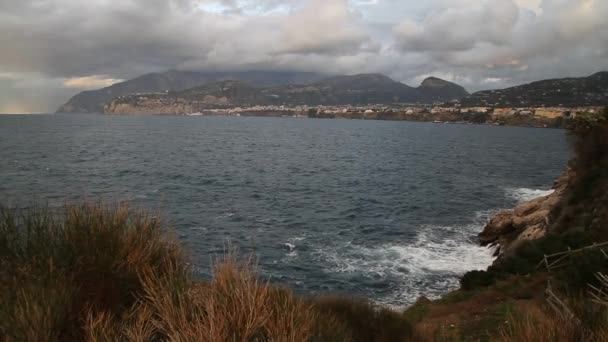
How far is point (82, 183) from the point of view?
3384cm

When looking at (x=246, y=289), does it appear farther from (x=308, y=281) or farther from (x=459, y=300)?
(x=308, y=281)

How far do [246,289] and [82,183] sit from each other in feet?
113

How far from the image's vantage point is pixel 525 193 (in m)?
38.1

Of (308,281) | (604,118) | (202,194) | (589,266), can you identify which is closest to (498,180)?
(604,118)

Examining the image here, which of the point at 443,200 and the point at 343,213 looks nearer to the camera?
the point at 343,213

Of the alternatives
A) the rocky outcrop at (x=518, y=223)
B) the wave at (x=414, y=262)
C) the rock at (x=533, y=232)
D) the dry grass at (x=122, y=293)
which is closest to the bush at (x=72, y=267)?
the dry grass at (x=122, y=293)

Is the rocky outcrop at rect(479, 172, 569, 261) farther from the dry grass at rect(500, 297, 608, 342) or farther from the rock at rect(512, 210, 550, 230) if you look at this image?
the dry grass at rect(500, 297, 608, 342)

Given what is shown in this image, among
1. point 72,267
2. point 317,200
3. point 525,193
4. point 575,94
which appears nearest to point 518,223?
point 317,200

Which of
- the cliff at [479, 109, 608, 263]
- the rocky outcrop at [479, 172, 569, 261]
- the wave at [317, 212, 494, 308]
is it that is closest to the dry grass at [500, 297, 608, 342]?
the wave at [317, 212, 494, 308]

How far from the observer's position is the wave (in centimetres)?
1762

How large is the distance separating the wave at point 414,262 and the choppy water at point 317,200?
0.06m

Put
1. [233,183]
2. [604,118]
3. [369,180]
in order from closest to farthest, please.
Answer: [604,118]
[233,183]
[369,180]

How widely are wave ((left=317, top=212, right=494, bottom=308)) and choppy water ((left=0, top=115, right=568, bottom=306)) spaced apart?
62 mm

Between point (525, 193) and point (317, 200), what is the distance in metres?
19.8
